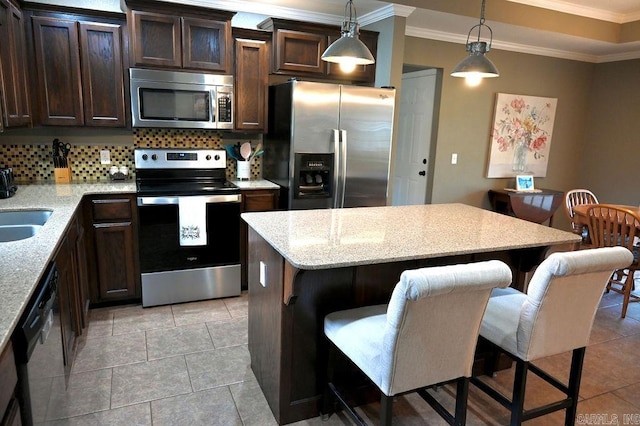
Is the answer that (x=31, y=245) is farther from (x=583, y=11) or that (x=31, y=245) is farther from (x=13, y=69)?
(x=583, y=11)

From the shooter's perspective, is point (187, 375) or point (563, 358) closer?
point (187, 375)

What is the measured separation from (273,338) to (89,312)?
1.87m

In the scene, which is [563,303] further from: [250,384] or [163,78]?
[163,78]

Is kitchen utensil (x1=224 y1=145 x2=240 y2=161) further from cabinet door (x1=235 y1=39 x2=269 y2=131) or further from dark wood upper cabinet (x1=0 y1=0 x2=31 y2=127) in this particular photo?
dark wood upper cabinet (x1=0 y1=0 x2=31 y2=127)

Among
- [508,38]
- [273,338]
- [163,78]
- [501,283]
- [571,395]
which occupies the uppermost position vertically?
[508,38]

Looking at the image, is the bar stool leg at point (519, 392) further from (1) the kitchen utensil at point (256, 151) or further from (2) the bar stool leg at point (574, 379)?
(1) the kitchen utensil at point (256, 151)

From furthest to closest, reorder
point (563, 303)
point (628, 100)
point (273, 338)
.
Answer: point (628, 100) < point (273, 338) < point (563, 303)

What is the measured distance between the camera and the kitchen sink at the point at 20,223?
2.34m

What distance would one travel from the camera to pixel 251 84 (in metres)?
3.64

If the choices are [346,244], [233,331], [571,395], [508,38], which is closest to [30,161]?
[233,331]

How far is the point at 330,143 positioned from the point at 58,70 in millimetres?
2081

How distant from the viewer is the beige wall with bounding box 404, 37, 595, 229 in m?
4.67

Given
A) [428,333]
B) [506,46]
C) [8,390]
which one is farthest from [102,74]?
[506,46]

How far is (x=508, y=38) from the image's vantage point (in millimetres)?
4574
